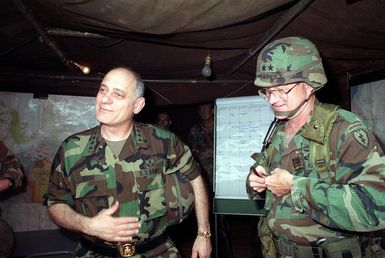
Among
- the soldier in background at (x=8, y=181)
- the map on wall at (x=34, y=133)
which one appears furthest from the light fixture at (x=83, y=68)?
the soldier in background at (x=8, y=181)

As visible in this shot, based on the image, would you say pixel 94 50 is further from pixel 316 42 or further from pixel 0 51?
pixel 316 42

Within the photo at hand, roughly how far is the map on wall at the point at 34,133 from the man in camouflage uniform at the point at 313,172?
343 centimetres

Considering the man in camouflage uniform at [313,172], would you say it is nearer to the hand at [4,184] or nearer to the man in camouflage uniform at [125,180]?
the man in camouflage uniform at [125,180]

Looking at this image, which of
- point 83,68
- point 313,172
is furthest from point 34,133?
point 313,172

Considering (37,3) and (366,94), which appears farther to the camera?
(366,94)

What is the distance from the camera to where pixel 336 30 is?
2721mm

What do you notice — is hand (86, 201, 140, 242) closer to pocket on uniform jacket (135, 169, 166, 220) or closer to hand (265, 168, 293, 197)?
pocket on uniform jacket (135, 169, 166, 220)

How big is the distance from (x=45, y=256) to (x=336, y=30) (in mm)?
4403

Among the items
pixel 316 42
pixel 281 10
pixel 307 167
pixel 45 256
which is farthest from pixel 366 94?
pixel 45 256

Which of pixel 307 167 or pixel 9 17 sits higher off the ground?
pixel 9 17

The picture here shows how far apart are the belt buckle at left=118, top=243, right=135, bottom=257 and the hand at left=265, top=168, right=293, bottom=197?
117cm

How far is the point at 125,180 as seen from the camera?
8.36 feet

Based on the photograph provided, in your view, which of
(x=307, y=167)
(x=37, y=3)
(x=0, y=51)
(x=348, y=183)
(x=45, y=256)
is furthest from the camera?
(x=45, y=256)

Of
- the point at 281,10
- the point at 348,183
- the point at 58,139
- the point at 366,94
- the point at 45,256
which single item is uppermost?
the point at 281,10
